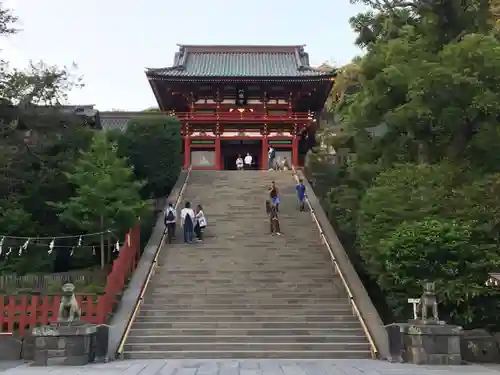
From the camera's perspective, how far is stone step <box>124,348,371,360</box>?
11.3 meters

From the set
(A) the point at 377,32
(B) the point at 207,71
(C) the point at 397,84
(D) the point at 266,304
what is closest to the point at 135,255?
(D) the point at 266,304

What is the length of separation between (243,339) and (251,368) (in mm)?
2148

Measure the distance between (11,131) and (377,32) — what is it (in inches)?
490

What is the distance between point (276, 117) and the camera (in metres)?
31.8

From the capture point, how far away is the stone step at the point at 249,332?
1220 cm

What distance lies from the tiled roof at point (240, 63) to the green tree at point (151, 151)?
8.53 meters

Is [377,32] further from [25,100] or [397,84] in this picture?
[25,100]

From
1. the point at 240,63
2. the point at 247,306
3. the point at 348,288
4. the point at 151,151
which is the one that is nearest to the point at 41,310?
the point at 247,306

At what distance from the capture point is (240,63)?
118ft

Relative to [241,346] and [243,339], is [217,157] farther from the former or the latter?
[241,346]

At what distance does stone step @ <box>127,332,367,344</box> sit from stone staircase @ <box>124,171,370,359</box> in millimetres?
21

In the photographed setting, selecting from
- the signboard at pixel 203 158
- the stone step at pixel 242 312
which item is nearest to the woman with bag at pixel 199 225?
the stone step at pixel 242 312

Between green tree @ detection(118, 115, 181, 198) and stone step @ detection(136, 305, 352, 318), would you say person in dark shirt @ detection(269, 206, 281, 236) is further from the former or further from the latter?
green tree @ detection(118, 115, 181, 198)

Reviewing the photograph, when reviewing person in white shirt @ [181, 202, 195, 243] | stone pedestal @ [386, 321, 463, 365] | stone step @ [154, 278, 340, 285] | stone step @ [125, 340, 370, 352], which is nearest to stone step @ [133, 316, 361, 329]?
stone step @ [125, 340, 370, 352]
